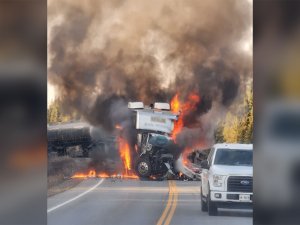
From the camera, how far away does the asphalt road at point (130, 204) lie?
31.4 ft

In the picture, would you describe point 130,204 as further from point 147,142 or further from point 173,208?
point 147,142

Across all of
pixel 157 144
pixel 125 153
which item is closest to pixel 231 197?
pixel 157 144

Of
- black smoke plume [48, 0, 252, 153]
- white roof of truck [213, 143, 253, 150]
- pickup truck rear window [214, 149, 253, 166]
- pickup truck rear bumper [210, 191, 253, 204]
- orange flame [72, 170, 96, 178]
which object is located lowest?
pickup truck rear bumper [210, 191, 253, 204]

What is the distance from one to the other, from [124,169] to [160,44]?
5.33ft

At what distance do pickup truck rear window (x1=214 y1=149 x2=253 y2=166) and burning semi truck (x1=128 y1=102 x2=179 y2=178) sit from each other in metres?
0.56

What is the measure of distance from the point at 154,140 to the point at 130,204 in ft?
2.78

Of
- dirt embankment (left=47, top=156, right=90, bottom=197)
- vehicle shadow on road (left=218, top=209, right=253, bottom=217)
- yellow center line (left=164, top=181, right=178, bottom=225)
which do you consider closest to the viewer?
vehicle shadow on road (left=218, top=209, right=253, bottom=217)

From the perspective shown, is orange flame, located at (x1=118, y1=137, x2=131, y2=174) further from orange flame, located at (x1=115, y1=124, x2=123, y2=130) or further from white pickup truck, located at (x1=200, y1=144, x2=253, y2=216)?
white pickup truck, located at (x1=200, y1=144, x2=253, y2=216)

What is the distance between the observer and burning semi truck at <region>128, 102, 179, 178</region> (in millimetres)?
9797

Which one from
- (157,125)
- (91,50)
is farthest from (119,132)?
(91,50)

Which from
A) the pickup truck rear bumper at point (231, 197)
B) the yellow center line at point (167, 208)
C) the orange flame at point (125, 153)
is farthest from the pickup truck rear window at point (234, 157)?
the orange flame at point (125, 153)

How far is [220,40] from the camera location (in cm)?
973

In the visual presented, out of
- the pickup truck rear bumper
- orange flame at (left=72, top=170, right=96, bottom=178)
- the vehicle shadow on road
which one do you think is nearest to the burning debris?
orange flame at (left=72, top=170, right=96, bottom=178)

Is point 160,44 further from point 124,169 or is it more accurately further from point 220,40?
point 124,169
